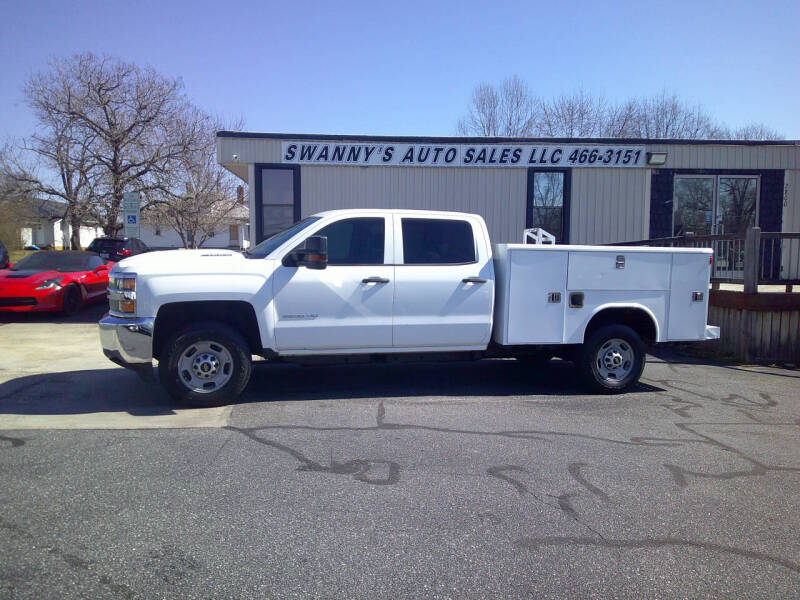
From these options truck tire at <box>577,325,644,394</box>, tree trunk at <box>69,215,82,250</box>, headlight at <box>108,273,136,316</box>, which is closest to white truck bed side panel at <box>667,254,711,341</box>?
truck tire at <box>577,325,644,394</box>

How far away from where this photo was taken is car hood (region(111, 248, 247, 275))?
6145 millimetres

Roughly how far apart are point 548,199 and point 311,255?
957 centimetres

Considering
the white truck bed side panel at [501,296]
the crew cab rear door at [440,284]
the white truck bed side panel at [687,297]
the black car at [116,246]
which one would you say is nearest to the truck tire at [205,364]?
the crew cab rear door at [440,284]

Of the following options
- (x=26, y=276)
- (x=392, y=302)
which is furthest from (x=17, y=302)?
(x=392, y=302)

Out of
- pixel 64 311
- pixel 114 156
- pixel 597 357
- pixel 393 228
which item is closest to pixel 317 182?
pixel 64 311

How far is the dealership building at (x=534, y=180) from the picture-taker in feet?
45.9

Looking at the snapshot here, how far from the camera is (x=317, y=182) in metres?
14.1

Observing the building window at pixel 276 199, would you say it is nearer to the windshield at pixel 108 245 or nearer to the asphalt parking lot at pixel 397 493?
the asphalt parking lot at pixel 397 493

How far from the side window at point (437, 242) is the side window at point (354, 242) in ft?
1.00

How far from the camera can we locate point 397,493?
426 centimetres

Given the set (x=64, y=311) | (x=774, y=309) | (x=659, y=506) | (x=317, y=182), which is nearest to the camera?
(x=659, y=506)

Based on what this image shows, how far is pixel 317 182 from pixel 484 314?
8214 millimetres

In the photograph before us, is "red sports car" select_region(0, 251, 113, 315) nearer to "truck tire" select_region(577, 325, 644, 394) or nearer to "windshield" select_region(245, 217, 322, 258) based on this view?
"windshield" select_region(245, 217, 322, 258)

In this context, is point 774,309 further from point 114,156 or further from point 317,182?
point 114,156
